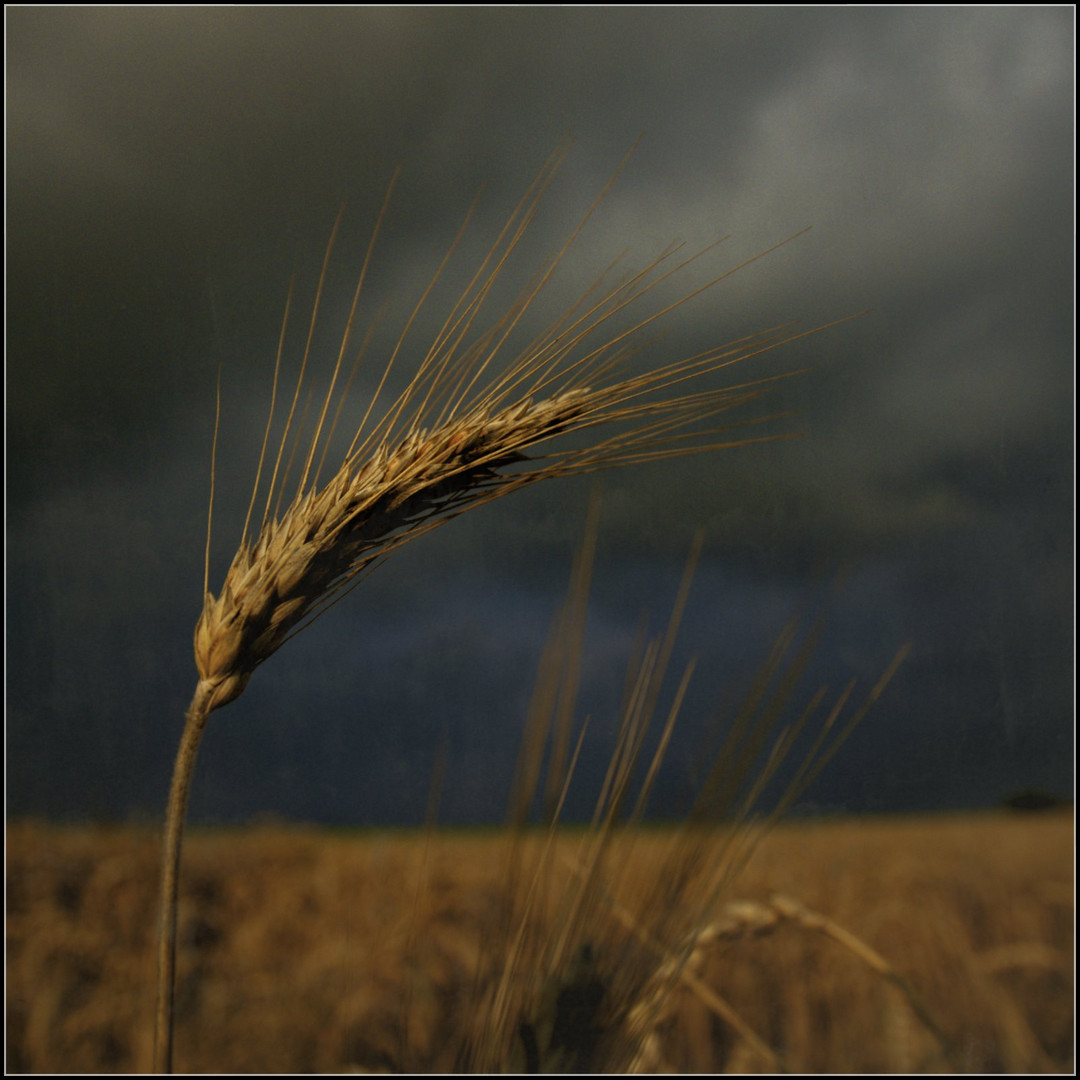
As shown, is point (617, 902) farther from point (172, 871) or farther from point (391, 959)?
point (391, 959)

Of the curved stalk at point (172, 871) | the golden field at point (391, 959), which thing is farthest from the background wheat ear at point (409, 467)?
the golden field at point (391, 959)

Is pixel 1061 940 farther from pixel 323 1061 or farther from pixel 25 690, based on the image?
pixel 25 690

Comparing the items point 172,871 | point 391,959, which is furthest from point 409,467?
point 391,959

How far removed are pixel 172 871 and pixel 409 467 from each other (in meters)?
0.33

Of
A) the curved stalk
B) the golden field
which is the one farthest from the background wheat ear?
the golden field

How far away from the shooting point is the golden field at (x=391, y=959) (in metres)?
1.18

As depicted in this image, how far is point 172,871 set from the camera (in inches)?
20.0

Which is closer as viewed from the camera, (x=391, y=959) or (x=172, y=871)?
(x=172, y=871)

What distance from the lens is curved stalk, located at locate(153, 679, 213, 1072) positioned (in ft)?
1.66

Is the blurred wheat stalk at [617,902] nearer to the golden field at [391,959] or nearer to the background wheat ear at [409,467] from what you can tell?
the background wheat ear at [409,467]

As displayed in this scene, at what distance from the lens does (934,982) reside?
1446 millimetres

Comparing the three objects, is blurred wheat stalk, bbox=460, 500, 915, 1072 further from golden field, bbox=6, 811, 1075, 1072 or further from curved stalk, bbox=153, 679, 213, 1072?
golden field, bbox=6, 811, 1075, 1072

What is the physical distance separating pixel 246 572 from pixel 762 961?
1.37 metres

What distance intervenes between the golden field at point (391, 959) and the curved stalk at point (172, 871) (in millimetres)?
468
